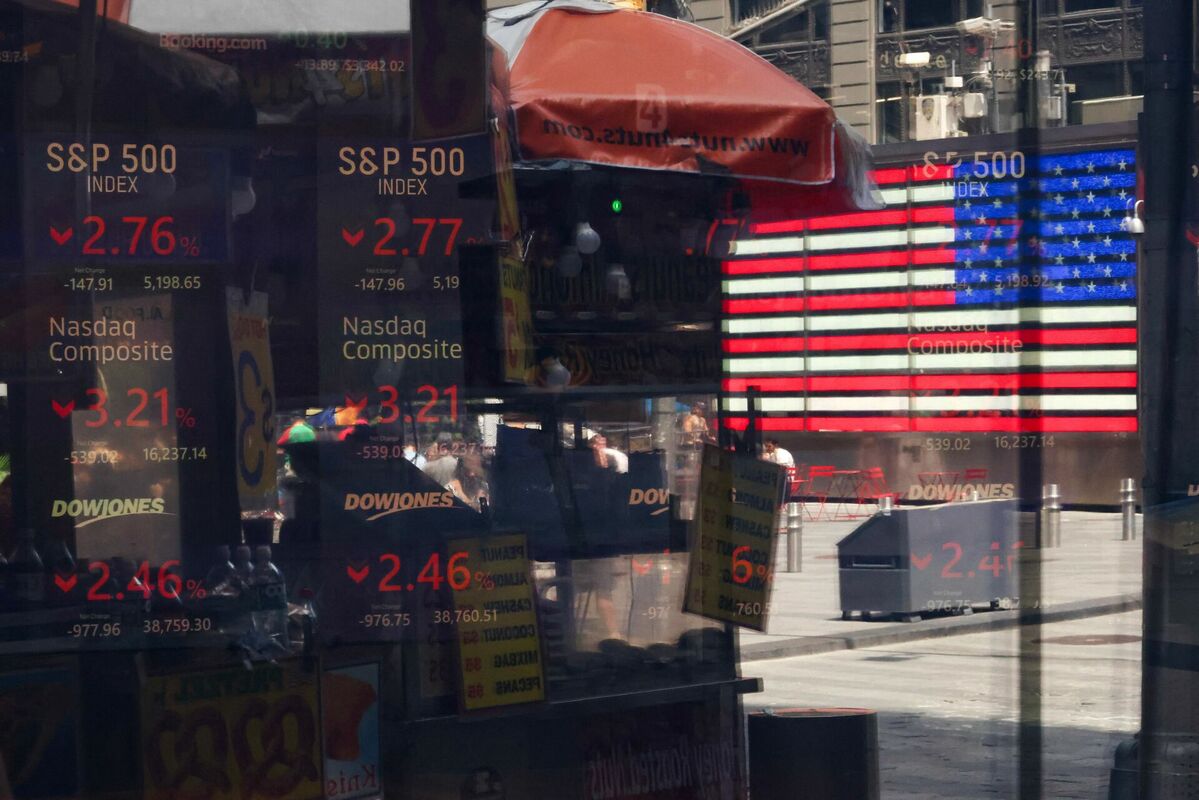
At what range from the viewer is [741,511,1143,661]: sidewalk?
5.05 metres

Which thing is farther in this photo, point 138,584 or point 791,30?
point 791,30

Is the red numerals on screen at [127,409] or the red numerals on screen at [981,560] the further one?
the red numerals on screen at [981,560]

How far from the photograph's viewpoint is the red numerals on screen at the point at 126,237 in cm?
422

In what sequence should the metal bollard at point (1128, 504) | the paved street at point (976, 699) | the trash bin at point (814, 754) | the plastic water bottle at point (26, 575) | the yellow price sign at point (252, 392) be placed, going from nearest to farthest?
the plastic water bottle at point (26, 575) < the yellow price sign at point (252, 392) < the trash bin at point (814, 754) < the metal bollard at point (1128, 504) < the paved street at point (976, 699)

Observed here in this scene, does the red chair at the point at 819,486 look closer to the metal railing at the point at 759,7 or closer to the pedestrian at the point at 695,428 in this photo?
the pedestrian at the point at 695,428

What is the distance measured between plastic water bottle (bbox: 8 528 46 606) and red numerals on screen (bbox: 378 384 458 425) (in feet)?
3.30

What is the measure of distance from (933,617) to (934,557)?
8.9 inches

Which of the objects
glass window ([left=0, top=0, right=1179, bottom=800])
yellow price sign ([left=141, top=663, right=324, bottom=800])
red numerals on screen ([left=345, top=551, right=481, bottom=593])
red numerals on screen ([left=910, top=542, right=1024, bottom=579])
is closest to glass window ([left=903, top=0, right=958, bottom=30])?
glass window ([left=0, top=0, right=1179, bottom=800])

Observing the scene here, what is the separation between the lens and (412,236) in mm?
4559

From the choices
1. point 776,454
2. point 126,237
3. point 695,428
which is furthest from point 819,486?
point 126,237

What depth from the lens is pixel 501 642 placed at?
4730mm

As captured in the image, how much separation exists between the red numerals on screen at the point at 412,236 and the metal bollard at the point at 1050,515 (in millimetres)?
2096

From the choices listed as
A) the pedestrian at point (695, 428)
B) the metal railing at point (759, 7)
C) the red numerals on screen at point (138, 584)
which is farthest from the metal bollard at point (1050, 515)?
the red numerals on screen at point (138, 584)

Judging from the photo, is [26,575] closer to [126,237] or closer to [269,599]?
[269,599]
